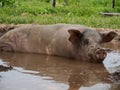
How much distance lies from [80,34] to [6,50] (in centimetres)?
165

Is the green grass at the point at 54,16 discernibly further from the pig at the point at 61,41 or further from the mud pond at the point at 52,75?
the mud pond at the point at 52,75

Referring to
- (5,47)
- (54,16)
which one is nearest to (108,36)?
(5,47)

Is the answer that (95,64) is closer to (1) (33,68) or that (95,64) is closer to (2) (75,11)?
(1) (33,68)

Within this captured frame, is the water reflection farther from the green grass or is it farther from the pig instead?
the green grass

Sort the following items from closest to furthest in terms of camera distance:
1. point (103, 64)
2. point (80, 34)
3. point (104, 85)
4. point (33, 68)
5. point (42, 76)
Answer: point (104, 85) < point (42, 76) < point (33, 68) < point (103, 64) < point (80, 34)

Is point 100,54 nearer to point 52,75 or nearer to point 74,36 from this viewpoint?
point 74,36

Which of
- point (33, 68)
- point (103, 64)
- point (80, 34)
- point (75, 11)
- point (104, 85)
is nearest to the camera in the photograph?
point (104, 85)

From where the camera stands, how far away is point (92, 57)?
Answer: 726cm

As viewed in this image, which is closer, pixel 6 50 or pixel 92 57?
pixel 92 57

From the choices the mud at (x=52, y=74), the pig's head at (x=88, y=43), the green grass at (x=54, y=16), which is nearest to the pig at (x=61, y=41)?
the pig's head at (x=88, y=43)

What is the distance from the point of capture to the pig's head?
7194 millimetres

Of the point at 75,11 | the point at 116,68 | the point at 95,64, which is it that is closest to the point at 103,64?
the point at 95,64

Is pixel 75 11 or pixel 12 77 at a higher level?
pixel 12 77

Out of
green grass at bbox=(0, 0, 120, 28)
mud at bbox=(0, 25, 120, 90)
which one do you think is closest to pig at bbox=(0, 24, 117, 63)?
mud at bbox=(0, 25, 120, 90)
